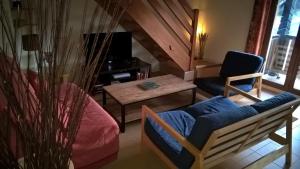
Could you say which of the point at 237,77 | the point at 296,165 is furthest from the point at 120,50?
the point at 296,165

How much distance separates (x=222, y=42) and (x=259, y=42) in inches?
28.7

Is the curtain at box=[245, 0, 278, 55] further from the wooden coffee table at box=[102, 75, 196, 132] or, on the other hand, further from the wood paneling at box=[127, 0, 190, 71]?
the wooden coffee table at box=[102, 75, 196, 132]

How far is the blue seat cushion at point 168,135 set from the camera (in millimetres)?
2039

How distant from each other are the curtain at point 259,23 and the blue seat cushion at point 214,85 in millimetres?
1037

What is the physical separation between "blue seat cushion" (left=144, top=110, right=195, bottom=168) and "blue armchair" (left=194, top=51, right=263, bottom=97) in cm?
105

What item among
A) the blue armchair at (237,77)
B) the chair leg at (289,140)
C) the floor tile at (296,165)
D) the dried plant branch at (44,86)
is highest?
the dried plant branch at (44,86)

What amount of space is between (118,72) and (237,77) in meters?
1.89

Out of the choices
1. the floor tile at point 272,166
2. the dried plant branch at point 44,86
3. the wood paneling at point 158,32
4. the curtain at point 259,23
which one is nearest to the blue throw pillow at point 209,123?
the floor tile at point 272,166

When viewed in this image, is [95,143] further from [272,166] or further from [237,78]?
[237,78]

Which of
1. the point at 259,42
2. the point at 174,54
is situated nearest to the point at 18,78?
the point at 174,54

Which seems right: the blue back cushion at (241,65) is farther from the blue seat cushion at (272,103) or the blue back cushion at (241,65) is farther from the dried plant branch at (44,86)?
the dried plant branch at (44,86)

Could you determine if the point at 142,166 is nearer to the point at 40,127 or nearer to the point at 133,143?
the point at 133,143

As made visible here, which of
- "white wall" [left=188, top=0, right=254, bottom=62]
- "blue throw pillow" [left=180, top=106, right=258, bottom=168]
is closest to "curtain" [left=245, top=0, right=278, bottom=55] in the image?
"white wall" [left=188, top=0, right=254, bottom=62]

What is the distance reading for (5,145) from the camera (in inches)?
31.6
